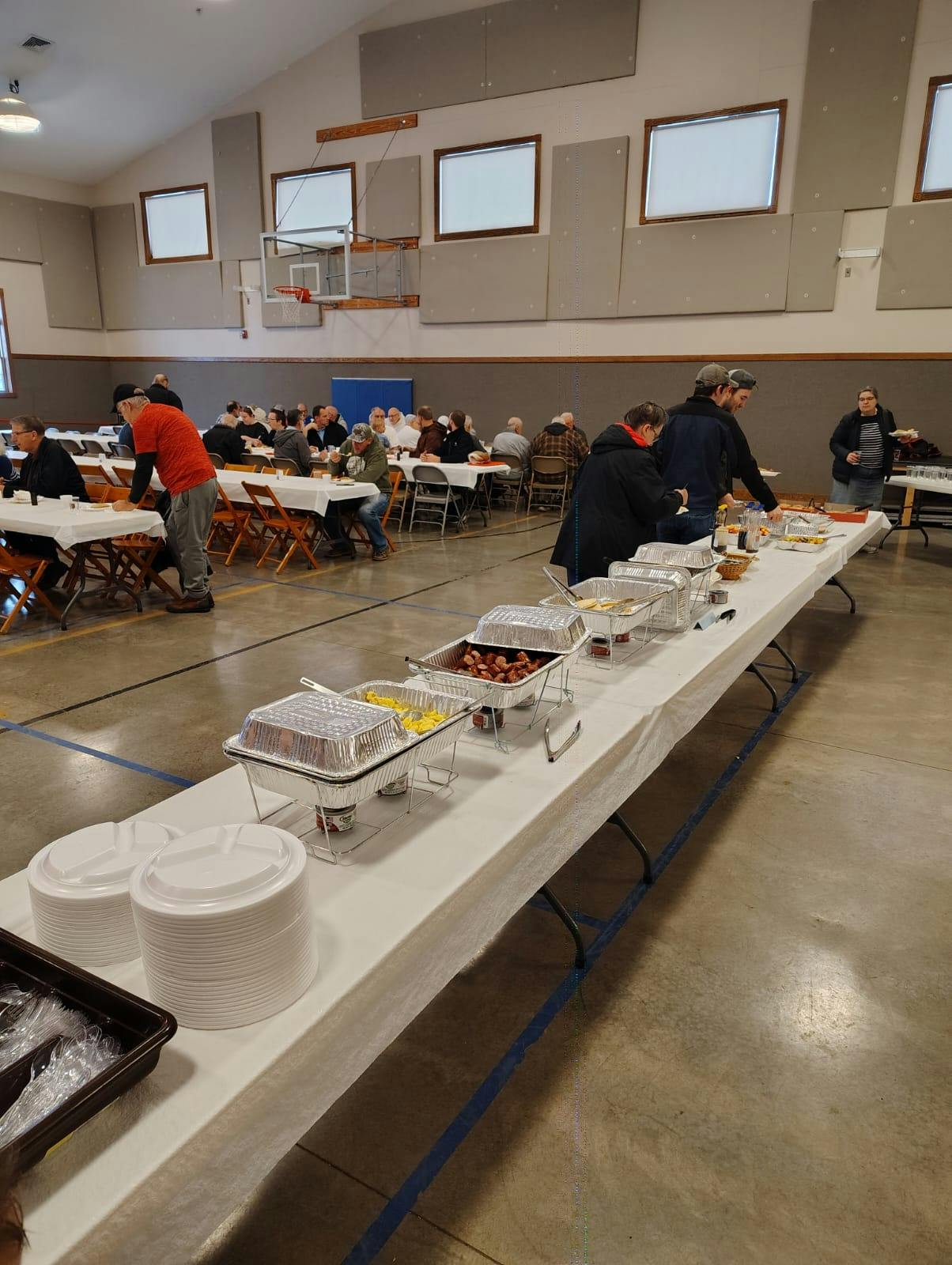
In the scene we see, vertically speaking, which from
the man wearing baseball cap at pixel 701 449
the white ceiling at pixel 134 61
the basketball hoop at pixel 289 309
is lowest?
the man wearing baseball cap at pixel 701 449

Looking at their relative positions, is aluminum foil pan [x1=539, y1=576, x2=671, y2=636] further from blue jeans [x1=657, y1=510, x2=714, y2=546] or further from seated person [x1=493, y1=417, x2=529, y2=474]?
seated person [x1=493, y1=417, x2=529, y2=474]

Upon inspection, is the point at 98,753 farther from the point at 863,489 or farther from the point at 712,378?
the point at 863,489

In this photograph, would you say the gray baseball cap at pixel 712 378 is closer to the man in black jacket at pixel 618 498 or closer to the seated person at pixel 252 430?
the man in black jacket at pixel 618 498

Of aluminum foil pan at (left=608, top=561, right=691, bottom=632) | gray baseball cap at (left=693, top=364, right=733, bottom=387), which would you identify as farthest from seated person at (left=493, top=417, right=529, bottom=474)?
aluminum foil pan at (left=608, top=561, right=691, bottom=632)

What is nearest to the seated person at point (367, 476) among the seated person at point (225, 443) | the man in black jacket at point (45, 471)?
the seated person at point (225, 443)

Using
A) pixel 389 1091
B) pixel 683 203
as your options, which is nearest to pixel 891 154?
pixel 683 203

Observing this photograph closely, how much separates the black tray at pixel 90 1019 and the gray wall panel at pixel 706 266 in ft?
38.9

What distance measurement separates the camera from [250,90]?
14.4 metres

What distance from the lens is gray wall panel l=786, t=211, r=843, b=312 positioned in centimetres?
1055

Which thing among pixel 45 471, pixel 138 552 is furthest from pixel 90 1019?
pixel 45 471

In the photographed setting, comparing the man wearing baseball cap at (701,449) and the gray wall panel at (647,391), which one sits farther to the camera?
the gray wall panel at (647,391)

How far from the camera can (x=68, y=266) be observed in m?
16.6

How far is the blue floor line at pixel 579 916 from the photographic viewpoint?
2619 millimetres

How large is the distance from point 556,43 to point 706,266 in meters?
3.92
